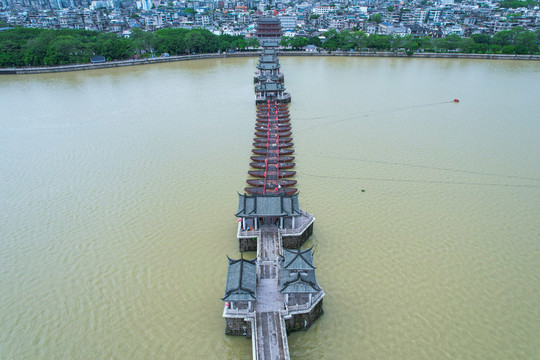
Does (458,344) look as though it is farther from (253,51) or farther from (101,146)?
(253,51)

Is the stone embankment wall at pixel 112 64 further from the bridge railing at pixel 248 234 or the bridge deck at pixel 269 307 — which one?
the bridge deck at pixel 269 307

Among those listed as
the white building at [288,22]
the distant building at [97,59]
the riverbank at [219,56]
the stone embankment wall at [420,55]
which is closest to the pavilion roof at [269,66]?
the riverbank at [219,56]

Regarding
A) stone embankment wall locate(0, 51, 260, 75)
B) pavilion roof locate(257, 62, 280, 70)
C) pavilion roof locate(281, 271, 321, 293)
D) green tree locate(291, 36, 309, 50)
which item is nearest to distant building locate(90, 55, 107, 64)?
stone embankment wall locate(0, 51, 260, 75)

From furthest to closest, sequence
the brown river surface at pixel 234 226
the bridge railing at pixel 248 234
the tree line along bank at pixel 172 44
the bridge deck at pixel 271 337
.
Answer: the tree line along bank at pixel 172 44 < the bridge railing at pixel 248 234 < the brown river surface at pixel 234 226 < the bridge deck at pixel 271 337

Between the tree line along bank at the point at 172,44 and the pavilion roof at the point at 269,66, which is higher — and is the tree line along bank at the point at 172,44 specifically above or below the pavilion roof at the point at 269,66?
above

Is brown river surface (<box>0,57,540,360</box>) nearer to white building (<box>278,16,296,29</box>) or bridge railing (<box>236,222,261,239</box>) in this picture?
bridge railing (<box>236,222,261,239</box>)

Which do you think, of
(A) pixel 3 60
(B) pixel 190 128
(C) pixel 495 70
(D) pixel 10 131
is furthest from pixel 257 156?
(A) pixel 3 60
